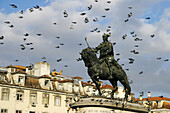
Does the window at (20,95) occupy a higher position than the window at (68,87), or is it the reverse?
the window at (68,87)

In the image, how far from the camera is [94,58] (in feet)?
98.7

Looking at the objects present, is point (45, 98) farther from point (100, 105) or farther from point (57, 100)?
point (100, 105)

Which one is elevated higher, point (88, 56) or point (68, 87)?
point (68, 87)

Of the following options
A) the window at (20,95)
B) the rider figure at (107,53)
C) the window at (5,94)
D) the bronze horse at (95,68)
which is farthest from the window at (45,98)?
Result: the bronze horse at (95,68)

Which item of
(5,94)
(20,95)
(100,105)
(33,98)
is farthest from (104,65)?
(33,98)

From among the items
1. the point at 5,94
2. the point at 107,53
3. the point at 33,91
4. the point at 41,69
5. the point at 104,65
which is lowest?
the point at 104,65

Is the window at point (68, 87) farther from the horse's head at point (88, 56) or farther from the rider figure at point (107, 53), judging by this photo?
the horse's head at point (88, 56)

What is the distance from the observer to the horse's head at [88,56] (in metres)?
29.9

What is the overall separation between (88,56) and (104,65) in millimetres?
1618

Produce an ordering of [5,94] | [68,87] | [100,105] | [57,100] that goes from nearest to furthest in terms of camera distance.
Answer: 1. [100,105]
2. [5,94]
3. [57,100]
4. [68,87]

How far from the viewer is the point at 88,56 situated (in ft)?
98.1

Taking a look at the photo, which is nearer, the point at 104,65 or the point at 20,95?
the point at 104,65

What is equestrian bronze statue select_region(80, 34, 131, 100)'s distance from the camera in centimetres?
2995

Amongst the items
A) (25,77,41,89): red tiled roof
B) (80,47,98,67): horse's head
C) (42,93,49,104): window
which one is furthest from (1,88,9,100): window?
(80,47,98,67): horse's head
